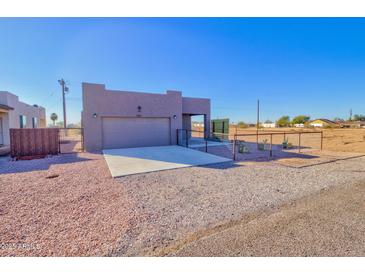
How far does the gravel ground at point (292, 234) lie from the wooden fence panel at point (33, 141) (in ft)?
34.2

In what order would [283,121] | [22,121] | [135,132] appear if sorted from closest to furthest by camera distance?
1. [135,132]
2. [22,121]
3. [283,121]

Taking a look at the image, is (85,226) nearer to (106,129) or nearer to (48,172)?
(48,172)

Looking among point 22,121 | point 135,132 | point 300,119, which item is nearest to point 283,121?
point 300,119

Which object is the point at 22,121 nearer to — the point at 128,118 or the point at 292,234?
the point at 128,118

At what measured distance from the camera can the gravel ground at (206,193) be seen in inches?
102

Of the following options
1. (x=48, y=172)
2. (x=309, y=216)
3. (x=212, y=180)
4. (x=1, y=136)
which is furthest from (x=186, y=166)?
(x=1, y=136)

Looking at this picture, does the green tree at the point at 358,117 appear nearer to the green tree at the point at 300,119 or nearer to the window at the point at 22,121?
the green tree at the point at 300,119

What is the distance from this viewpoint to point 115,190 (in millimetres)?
4328

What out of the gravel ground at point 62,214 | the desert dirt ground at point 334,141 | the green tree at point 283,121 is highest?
the green tree at point 283,121

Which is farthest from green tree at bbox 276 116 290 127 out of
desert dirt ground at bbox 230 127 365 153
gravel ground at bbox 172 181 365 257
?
gravel ground at bbox 172 181 365 257

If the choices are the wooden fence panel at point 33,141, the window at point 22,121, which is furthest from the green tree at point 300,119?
the window at point 22,121

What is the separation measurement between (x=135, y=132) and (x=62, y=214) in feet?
29.7

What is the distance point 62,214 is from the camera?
3.14m
